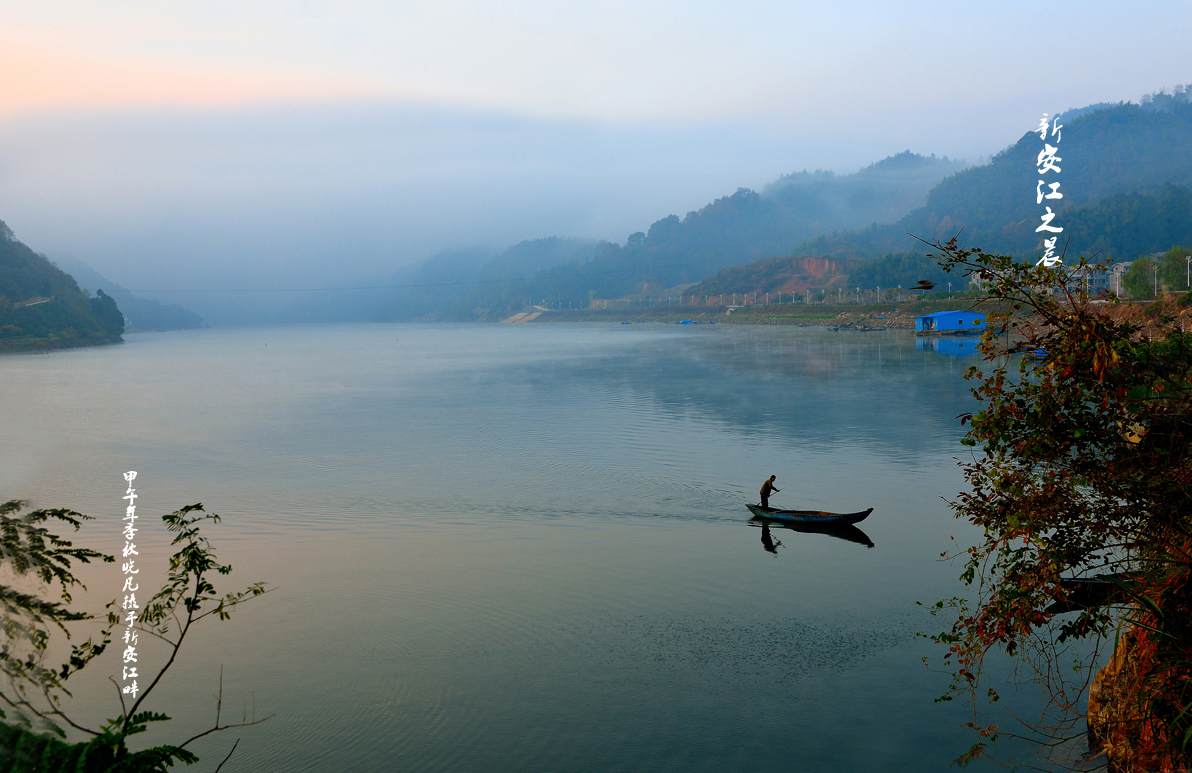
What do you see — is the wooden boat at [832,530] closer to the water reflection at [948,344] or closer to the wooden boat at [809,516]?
the wooden boat at [809,516]

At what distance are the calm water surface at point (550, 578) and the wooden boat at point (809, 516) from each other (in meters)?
0.52

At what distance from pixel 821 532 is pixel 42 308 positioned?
17799 centimetres

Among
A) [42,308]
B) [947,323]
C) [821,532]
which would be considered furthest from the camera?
[42,308]

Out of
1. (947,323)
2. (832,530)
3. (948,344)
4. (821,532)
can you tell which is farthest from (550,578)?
(947,323)

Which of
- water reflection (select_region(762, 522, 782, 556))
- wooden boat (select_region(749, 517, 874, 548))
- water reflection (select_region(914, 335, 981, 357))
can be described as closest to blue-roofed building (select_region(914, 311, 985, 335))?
water reflection (select_region(914, 335, 981, 357))

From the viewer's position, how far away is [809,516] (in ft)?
81.5

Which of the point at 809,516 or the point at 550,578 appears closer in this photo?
the point at 550,578

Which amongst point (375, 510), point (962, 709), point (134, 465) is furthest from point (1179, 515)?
point (134, 465)

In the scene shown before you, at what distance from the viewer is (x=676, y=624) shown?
60.4ft

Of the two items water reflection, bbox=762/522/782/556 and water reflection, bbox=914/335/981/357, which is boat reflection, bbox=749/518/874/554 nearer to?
water reflection, bbox=762/522/782/556

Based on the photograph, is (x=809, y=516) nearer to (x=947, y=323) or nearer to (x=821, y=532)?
(x=821, y=532)


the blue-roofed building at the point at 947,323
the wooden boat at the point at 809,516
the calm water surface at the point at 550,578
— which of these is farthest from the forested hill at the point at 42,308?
the wooden boat at the point at 809,516

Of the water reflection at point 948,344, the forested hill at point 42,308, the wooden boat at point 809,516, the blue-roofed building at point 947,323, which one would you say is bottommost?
the wooden boat at point 809,516

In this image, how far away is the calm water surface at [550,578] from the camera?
1405 cm
